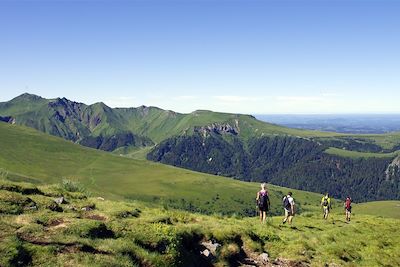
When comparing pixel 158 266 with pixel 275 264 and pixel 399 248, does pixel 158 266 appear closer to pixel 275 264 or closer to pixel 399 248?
pixel 275 264

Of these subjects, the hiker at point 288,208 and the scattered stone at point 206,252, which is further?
the hiker at point 288,208

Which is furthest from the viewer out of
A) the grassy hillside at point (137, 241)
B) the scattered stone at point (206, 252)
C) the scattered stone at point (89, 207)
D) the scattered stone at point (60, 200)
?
the scattered stone at point (60, 200)

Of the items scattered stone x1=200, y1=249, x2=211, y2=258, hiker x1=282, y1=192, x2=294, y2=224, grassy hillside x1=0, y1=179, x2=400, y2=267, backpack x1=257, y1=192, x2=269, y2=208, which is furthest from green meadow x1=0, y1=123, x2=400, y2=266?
hiker x1=282, y1=192, x2=294, y2=224

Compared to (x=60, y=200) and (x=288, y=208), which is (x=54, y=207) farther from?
(x=288, y=208)

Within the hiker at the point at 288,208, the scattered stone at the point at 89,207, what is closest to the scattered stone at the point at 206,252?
the scattered stone at the point at 89,207

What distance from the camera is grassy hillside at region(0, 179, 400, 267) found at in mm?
15844

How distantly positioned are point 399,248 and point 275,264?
14074 millimetres

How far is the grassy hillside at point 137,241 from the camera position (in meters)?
15.8

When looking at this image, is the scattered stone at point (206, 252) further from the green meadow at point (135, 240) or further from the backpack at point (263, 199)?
the backpack at point (263, 199)

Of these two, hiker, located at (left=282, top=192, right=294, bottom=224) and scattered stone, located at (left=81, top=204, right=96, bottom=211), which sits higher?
scattered stone, located at (left=81, top=204, right=96, bottom=211)

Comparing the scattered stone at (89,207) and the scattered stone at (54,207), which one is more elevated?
the scattered stone at (54,207)

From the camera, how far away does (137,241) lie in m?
19.1

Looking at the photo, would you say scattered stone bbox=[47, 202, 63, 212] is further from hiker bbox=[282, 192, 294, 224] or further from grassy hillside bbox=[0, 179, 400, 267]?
hiker bbox=[282, 192, 294, 224]

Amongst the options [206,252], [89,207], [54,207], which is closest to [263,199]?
[206,252]
